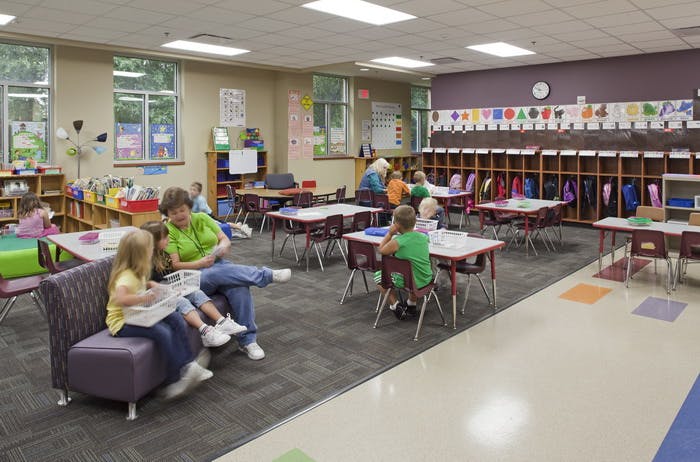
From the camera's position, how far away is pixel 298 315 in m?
5.25

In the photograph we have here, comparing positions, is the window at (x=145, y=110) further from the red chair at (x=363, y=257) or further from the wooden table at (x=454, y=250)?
the red chair at (x=363, y=257)

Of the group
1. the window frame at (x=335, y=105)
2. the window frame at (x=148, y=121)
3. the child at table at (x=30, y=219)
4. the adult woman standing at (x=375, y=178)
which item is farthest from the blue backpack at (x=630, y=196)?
the child at table at (x=30, y=219)

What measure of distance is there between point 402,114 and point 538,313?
11.1 meters

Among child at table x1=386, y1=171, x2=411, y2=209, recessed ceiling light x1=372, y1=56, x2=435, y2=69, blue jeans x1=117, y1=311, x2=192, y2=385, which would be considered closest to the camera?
blue jeans x1=117, y1=311, x2=192, y2=385

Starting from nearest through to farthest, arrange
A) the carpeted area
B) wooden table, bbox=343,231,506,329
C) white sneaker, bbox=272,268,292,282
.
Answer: the carpeted area
white sneaker, bbox=272,268,292,282
wooden table, bbox=343,231,506,329

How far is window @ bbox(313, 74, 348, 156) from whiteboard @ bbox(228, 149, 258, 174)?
222 cm

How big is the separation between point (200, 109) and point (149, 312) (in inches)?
335

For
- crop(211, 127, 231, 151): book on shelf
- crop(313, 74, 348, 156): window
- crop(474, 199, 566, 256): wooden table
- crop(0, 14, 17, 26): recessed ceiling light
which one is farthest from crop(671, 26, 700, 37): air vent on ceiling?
crop(0, 14, 17, 26): recessed ceiling light

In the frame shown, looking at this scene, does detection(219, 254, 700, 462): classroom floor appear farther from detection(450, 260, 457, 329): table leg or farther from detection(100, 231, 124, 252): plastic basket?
detection(100, 231, 124, 252): plastic basket

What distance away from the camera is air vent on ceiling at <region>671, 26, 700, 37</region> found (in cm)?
775

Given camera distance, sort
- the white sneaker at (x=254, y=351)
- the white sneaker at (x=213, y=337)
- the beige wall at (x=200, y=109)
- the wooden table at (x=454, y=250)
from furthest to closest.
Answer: the beige wall at (x=200, y=109)
the wooden table at (x=454, y=250)
the white sneaker at (x=254, y=351)
the white sneaker at (x=213, y=337)

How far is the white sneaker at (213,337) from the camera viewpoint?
3.79 m

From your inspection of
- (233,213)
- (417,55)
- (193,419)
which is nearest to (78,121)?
(233,213)

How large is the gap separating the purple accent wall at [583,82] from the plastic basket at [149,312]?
9.60 metres
